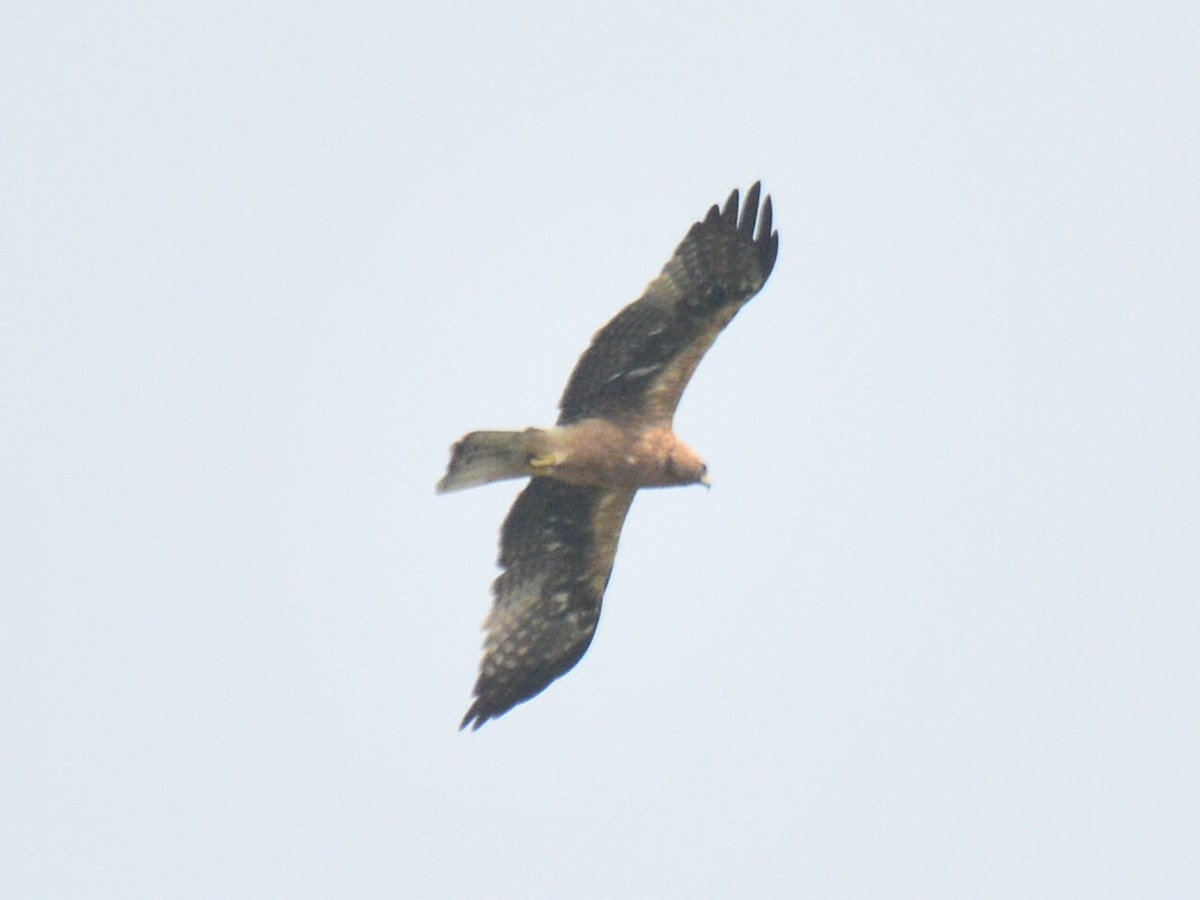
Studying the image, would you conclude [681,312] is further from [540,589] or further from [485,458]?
[540,589]

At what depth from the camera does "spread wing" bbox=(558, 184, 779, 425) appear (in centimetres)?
1115

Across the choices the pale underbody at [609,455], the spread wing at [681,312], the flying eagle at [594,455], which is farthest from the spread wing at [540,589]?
the spread wing at [681,312]

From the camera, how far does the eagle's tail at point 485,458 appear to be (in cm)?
1110

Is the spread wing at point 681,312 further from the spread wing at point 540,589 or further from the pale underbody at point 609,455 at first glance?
the spread wing at point 540,589

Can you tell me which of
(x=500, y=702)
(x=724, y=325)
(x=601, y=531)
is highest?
(x=724, y=325)

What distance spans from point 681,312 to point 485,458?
50.8 inches

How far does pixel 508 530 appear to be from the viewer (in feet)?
38.7

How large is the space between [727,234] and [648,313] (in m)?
0.59

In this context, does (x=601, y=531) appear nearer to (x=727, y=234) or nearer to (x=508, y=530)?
(x=508, y=530)

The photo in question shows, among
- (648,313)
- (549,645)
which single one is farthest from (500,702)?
(648,313)

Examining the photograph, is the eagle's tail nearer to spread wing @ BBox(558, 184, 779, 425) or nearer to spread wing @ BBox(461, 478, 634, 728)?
spread wing @ BBox(558, 184, 779, 425)

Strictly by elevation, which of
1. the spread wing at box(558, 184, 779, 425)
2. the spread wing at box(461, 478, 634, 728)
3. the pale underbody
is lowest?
the spread wing at box(461, 478, 634, 728)

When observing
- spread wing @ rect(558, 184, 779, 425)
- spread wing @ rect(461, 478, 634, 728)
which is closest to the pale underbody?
spread wing @ rect(558, 184, 779, 425)

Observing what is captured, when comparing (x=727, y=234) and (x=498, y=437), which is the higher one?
(x=727, y=234)
